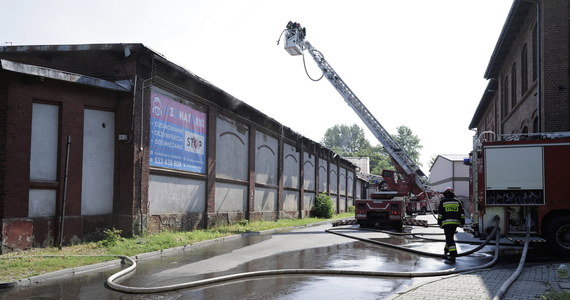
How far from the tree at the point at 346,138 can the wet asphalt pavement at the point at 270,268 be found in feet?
378

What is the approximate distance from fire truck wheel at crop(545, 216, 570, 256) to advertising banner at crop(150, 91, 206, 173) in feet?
36.7

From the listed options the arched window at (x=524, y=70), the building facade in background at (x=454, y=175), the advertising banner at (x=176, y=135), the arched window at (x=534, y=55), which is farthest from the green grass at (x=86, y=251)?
the building facade in background at (x=454, y=175)

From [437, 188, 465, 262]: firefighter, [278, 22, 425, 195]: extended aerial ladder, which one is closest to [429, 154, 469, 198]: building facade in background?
[278, 22, 425, 195]: extended aerial ladder

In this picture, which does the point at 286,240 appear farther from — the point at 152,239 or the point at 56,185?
the point at 56,185

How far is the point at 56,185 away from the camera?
11.9 metres

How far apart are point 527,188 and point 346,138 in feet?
397

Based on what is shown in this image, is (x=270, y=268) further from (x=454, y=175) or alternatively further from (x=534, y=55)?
(x=454, y=175)

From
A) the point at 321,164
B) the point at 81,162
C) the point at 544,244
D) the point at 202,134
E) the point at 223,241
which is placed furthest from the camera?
the point at 321,164

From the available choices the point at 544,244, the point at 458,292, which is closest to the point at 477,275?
the point at 458,292

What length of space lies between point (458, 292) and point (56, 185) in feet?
32.5

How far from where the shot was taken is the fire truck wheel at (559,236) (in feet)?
35.4

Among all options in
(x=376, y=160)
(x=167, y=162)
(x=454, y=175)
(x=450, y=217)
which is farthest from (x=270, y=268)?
(x=376, y=160)

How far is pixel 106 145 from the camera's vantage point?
13.4 m

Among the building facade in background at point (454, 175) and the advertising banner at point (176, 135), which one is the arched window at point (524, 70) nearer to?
the advertising banner at point (176, 135)
